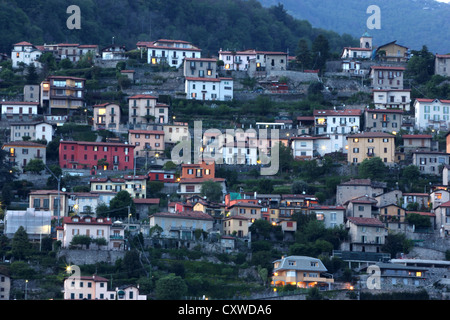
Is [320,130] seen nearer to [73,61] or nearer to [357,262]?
[357,262]

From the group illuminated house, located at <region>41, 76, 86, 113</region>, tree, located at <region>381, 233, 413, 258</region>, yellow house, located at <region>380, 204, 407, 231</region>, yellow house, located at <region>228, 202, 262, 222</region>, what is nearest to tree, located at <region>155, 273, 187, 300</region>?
yellow house, located at <region>228, 202, 262, 222</region>

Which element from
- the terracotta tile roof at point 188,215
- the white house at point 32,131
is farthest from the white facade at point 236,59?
the terracotta tile roof at point 188,215

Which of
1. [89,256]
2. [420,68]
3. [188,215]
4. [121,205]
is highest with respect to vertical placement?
[420,68]

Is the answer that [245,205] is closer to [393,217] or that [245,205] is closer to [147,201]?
[147,201]

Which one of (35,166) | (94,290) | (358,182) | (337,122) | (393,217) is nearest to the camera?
(94,290)

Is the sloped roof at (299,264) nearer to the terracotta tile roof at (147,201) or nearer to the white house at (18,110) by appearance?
the terracotta tile roof at (147,201)

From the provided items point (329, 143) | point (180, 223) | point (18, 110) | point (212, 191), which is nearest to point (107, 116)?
point (18, 110)

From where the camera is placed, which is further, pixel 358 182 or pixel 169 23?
pixel 169 23
